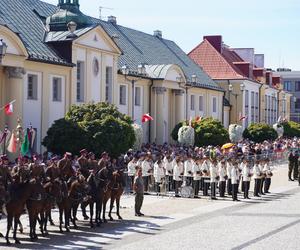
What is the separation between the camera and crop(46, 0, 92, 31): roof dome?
A: 1484 inches

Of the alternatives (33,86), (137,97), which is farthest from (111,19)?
(33,86)

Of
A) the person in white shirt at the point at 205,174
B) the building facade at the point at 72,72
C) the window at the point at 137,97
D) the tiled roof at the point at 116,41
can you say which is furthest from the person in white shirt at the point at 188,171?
the window at the point at 137,97

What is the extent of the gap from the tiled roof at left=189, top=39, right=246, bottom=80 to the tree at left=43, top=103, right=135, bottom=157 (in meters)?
38.3

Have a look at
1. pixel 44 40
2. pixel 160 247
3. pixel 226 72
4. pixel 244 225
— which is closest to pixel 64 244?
pixel 160 247

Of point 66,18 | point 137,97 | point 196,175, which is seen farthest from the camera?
point 137,97

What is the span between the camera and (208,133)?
4434 centimetres

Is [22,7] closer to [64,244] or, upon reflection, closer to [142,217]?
[142,217]

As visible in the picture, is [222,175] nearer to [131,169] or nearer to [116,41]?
[131,169]

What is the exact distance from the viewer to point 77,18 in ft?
124

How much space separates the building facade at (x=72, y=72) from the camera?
104ft

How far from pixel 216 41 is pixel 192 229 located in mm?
53979

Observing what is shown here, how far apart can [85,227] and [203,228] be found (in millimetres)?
3332

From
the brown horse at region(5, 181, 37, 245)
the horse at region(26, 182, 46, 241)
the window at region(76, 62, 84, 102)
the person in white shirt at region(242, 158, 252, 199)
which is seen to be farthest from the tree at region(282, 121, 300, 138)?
the brown horse at region(5, 181, 37, 245)

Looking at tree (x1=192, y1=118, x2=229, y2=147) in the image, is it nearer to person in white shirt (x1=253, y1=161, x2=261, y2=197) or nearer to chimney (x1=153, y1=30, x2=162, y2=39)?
person in white shirt (x1=253, y1=161, x2=261, y2=197)
